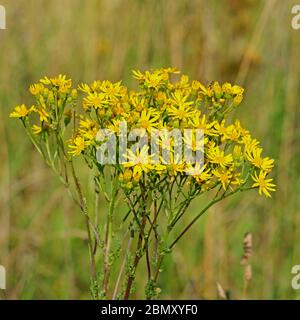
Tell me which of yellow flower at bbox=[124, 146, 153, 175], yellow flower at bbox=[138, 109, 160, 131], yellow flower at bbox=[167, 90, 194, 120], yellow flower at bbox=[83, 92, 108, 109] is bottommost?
yellow flower at bbox=[124, 146, 153, 175]

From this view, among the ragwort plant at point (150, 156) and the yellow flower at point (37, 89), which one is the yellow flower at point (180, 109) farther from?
the yellow flower at point (37, 89)

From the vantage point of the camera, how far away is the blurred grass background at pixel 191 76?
2.64 meters

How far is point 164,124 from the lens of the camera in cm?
149

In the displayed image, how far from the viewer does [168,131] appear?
1461 millimetres

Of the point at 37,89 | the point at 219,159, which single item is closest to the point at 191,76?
the point at 37,89

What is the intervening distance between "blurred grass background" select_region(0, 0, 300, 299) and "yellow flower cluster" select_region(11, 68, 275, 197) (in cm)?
104

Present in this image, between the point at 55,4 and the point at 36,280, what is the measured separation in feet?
5.31

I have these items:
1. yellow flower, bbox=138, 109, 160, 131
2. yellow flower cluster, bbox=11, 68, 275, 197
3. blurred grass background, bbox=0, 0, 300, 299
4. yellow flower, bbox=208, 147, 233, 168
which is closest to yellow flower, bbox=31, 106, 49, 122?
yellow flower cluster, bbox=11, 68, 275, 197

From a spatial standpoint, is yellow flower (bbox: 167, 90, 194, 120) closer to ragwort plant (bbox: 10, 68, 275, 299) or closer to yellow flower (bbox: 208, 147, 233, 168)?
ragwort plant (bbox: 10, 68, 275, 299)

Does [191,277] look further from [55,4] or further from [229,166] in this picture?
[55,4]

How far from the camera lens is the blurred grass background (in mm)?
2645

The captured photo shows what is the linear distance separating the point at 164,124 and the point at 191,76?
5.99ft

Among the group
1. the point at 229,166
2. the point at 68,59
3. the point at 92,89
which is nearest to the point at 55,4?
the point at 68,59

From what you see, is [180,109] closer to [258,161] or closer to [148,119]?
[148,119]
